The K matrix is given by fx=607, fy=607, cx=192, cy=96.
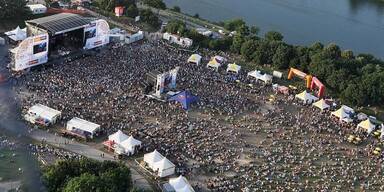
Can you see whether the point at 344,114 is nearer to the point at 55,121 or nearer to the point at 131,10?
the point at 55,121

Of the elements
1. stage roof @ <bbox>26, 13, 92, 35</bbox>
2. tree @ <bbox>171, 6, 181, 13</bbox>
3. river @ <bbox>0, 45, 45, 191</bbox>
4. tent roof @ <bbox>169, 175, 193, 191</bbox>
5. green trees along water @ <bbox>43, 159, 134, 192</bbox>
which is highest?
stage roof @ <bbox>26, 13, 92, 35</bbox>

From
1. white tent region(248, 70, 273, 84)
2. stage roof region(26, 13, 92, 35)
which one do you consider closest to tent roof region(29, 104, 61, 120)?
stage roof region(26, 13, 92, 35)

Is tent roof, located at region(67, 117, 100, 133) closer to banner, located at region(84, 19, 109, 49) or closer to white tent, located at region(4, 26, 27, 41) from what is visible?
banner, located at region(84, 19, 109, 49)

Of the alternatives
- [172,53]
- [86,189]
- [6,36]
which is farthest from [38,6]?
[86,189]

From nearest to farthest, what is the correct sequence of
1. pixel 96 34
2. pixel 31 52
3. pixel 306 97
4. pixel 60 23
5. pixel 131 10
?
1. pixel 31 52
2. pixel 306 97
3. pixel 60 23
4. pixel 96 34
5. pixel 131 10

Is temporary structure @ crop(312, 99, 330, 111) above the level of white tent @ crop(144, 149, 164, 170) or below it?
above

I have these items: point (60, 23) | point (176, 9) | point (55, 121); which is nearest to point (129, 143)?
point (55, 121)

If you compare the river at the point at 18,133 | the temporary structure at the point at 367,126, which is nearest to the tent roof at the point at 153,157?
the river at the point at 18,133
